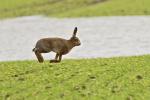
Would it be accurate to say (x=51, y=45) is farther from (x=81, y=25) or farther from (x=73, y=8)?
(x=73, y=8)

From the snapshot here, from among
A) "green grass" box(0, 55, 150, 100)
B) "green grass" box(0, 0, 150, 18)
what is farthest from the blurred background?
"green grass" box(0, 55, 150, 100)

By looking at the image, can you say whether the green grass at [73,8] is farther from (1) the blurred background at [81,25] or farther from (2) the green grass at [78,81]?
(2) the green grass at [78,81]

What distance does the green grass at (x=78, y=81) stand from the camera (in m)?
15.8

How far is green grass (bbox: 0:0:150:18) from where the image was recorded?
2970 inches

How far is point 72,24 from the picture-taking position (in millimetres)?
67625

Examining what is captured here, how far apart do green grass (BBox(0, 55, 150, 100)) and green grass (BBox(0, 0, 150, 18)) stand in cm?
5403

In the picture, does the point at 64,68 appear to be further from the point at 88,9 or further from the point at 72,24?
the point at 88,9

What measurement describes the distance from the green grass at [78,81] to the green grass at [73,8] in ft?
177

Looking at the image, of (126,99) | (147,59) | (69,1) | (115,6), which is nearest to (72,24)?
(115,6)

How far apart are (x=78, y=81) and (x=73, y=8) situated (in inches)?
2674

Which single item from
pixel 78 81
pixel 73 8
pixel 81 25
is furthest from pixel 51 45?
pixel 73 8

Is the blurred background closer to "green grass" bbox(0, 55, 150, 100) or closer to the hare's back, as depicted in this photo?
the hare's back

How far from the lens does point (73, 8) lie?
8456 centimetres

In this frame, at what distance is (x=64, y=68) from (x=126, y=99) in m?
3.62
